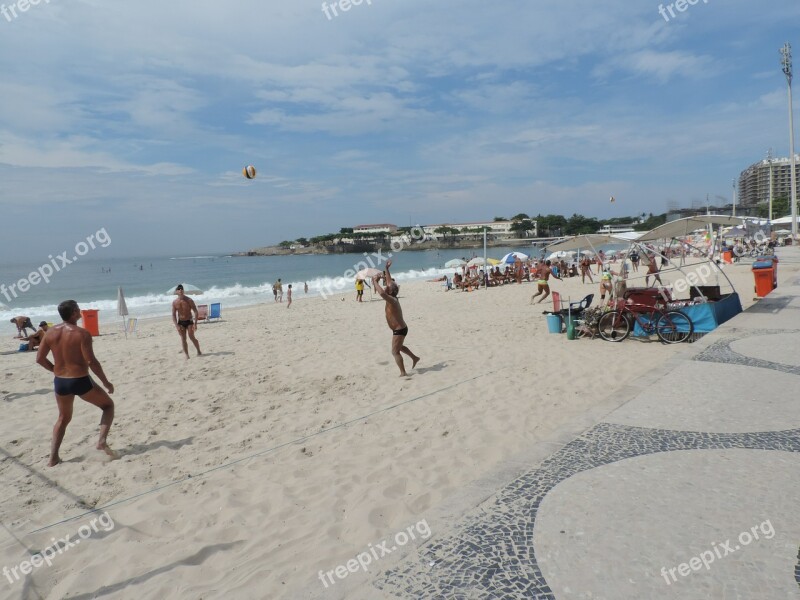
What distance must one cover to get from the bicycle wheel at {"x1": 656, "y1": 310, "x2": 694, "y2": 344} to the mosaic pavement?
15.0 ft

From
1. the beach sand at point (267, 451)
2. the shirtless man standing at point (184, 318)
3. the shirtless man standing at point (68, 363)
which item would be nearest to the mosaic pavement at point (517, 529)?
the beach sand at point (267, 451)

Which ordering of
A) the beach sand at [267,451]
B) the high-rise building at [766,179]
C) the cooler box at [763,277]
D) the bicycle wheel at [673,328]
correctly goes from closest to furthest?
the beach sand at [267,451] < the bicycle wheel at [673,328] < the cooler box at [763,277] < the high-rise building at [766,179]

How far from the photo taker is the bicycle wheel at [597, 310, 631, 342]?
28.9 feet

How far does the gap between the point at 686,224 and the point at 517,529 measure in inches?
401

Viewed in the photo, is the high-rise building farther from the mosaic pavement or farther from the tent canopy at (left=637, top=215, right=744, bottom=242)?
the mosaic pavement

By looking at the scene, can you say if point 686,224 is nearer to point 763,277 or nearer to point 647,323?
point 647,323

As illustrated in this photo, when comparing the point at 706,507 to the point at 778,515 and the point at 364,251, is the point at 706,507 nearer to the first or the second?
the point at 778,515

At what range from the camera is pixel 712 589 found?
2283 mm

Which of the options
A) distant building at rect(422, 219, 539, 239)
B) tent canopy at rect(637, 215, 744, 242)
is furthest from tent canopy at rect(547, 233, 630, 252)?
distant building at rect(422, 219, 539, 239)

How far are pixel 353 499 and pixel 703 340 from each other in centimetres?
688

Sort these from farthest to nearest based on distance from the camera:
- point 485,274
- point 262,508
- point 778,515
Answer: point 485,274, point 262,508, point 778,515

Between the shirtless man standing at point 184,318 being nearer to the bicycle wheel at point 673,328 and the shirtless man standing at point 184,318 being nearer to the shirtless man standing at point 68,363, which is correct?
the shirtless man standing at point 68,363

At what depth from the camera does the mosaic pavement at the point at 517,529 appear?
7.80 feet

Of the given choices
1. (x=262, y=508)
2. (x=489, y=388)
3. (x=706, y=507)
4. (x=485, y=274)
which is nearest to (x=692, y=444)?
(x=706, y=507)
